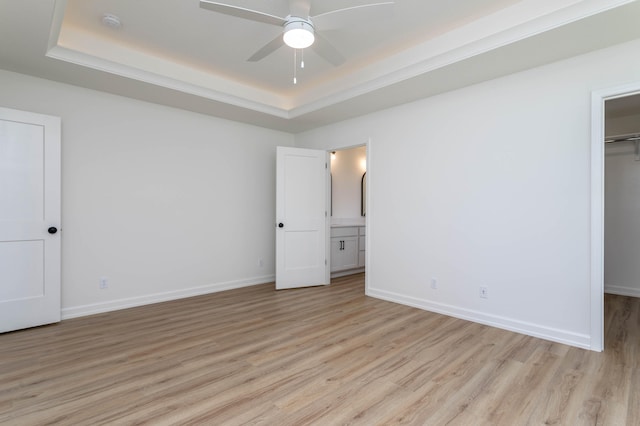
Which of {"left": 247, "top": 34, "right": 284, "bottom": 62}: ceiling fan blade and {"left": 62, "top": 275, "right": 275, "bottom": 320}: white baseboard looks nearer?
{"left": 247, "top": 34, "right": 284, "bottom": 62}: ceiling fan blade

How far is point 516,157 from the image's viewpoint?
3.16m

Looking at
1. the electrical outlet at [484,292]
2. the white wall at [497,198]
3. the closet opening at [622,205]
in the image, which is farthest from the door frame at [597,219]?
the closet opening at [622,205]

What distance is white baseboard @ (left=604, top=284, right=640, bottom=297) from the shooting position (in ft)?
14.5

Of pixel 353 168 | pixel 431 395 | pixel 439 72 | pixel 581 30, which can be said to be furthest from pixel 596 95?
pixel 353 168

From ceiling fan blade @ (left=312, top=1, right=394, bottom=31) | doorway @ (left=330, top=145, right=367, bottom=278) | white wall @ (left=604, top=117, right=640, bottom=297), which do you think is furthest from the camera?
doorway @ (left=330, top=145, right=367, bottom=278)

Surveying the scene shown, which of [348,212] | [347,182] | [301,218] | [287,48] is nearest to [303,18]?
[287,48]

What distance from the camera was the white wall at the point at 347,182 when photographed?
20.8ft

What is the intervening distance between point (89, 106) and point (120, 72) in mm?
726

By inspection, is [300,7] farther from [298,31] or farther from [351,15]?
[351,15]

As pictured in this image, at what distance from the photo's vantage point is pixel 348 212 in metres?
6.55

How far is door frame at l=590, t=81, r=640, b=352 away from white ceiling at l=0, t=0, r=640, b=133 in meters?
0.54

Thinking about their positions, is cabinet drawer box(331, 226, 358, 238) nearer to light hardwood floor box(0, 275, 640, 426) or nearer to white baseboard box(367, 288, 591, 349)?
white baseboard box(367, 288, 591, 349)

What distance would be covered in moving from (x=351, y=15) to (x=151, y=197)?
3231mm

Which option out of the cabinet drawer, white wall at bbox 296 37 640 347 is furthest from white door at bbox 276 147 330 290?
white wall at bbox 296 37 640 347
